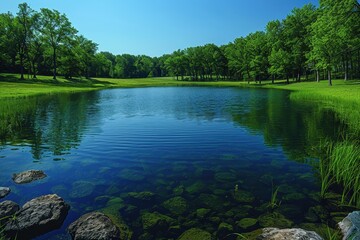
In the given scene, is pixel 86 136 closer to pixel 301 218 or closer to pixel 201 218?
pixel 201 218

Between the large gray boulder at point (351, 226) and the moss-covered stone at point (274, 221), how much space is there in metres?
1.42

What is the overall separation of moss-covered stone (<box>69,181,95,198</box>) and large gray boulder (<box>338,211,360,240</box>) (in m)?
9.01

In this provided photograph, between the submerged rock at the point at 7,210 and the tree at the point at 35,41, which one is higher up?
the tree at the point at 35,41

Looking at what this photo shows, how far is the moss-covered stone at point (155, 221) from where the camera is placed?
318 inches

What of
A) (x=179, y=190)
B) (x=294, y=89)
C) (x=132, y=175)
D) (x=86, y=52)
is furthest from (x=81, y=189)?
(x=86, y=52)

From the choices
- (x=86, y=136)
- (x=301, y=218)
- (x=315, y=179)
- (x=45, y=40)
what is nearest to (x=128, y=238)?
(x=301, y=218)

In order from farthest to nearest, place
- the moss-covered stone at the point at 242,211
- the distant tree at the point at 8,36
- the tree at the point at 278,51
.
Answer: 1. the tree at the point at 278,51
2. the distant tree at the point at 8,36
3. the moss-covered stone at the point at 242,211

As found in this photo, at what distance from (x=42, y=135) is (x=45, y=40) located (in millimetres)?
78084

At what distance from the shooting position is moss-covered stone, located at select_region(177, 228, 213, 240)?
7496 millimetres

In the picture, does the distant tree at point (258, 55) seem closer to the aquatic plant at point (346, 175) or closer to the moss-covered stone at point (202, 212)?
the aquatic plant at point (346, 175)

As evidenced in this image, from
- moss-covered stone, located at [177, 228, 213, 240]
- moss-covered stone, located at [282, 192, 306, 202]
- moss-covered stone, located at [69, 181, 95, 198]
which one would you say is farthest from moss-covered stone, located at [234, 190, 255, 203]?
moss-covered stone, located at [69, 181, 95, 198]

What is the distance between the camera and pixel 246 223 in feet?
26.9

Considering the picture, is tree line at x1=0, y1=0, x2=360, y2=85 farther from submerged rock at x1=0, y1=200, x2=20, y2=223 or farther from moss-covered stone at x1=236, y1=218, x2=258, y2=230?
submerged rock at x1=0, y1=200, x2=20, y2=223

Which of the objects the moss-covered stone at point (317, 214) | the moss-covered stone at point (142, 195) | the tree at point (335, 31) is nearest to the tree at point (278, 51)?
the tree at point (335, 31)
